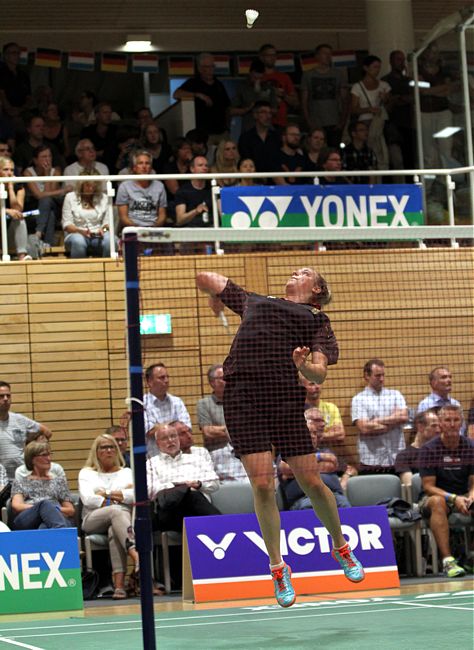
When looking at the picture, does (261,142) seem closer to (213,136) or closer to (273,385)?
(213,136)

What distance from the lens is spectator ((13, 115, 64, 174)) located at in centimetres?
1720

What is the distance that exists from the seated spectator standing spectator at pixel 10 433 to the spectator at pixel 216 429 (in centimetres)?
172

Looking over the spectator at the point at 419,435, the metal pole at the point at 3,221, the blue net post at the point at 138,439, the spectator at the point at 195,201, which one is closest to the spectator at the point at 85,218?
the metal pole at the point at 3,221

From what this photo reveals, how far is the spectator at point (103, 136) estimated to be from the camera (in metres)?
18.0

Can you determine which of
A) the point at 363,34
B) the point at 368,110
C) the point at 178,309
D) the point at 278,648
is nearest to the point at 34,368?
the point at 178,309

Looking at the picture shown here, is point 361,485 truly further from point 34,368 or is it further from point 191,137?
point 191,137

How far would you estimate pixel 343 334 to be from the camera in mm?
15750

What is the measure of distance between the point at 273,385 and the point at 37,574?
3.86 metres

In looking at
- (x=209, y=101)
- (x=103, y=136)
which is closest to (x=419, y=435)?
(x=103, y=136)

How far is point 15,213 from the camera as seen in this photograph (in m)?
15.4

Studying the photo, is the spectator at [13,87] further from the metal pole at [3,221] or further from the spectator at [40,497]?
the spectator at [40,497]

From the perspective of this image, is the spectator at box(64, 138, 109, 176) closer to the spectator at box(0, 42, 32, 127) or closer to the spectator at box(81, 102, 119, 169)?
the spectator at box(81, 102, 119, 169)

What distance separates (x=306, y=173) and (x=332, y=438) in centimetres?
406

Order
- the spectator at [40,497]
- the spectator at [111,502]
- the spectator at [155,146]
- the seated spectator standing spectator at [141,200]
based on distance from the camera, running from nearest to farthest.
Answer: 1. the spectator at [40,497]
2. the spectator at [111,502]
3. the seated spectator standing spectator at [141,200]
4. the spectator at [155,146]
